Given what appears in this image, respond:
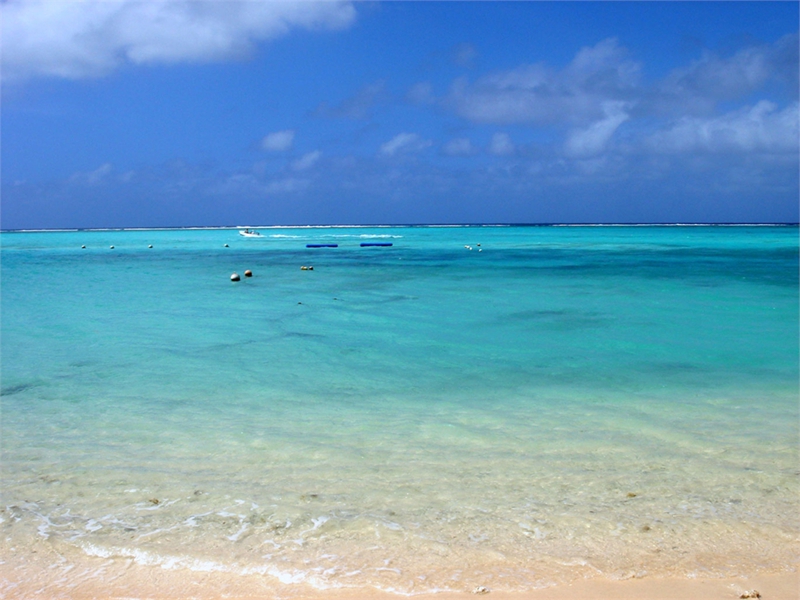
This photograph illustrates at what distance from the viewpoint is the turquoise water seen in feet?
10.9

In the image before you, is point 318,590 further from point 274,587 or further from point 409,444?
point 409,444

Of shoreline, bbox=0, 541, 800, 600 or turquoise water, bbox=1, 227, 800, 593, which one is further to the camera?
turquoise water, bbox=1, 227, 800, 593

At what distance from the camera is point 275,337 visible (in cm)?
976

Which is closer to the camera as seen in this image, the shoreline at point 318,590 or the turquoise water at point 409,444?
the shoreline at point 318,590

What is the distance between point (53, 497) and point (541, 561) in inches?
116

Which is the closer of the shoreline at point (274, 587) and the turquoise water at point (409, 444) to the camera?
the shoreline at point (274, 587)

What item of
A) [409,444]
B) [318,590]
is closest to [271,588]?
[318,590]

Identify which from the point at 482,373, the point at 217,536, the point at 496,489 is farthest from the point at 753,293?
the point at 217,536

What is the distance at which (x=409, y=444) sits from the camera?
496 cm

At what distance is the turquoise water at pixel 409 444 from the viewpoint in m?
3.31

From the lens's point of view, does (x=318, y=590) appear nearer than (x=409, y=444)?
Yes

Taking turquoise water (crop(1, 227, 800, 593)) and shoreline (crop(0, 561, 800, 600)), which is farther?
turquoise water (crop(1, 227, 800, 593))

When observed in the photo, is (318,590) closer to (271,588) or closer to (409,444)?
(271,588)

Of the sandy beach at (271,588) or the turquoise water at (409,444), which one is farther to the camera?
the turquoise water at (409,444)
